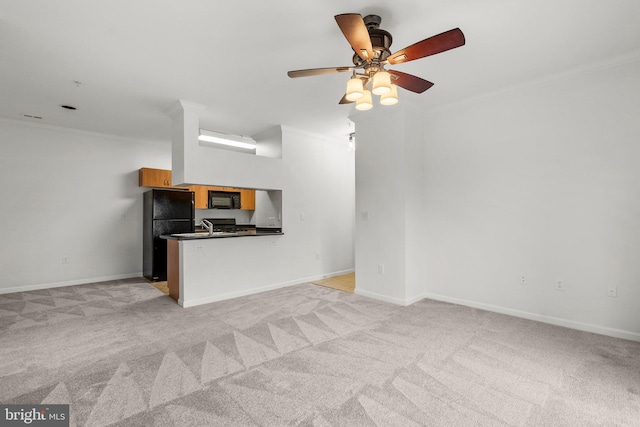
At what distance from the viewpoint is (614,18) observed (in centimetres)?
234

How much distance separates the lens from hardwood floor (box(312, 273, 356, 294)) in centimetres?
493

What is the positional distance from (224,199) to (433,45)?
5.27 m

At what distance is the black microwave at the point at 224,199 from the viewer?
636 centimetres

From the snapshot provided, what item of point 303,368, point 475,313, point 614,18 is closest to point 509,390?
point 303,368

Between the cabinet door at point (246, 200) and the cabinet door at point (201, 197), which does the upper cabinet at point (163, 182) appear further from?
the cabinet door at point (246, 200)

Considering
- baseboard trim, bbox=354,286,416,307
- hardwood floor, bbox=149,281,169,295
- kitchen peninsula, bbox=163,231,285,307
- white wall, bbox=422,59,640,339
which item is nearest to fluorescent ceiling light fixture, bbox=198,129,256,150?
kitchen peninsula, bbox=163,231,285,307

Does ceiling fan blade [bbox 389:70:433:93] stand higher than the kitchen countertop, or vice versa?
ceiling fan blade [bbox 389:70:433:93]

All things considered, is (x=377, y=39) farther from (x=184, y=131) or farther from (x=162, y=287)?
(x=162, y=287)

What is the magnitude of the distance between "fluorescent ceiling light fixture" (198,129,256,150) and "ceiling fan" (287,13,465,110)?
3457mm

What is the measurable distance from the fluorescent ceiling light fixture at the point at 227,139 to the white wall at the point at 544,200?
3156mm

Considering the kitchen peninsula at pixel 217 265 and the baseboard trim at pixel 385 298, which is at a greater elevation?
the kitchen peninsula at pixel 217 265

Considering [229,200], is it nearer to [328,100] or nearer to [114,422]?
[328,100]

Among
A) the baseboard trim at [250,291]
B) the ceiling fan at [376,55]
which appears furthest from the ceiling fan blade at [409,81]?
the baseboard trim at [250,291]

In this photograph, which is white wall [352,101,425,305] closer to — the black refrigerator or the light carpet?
the light carpet
